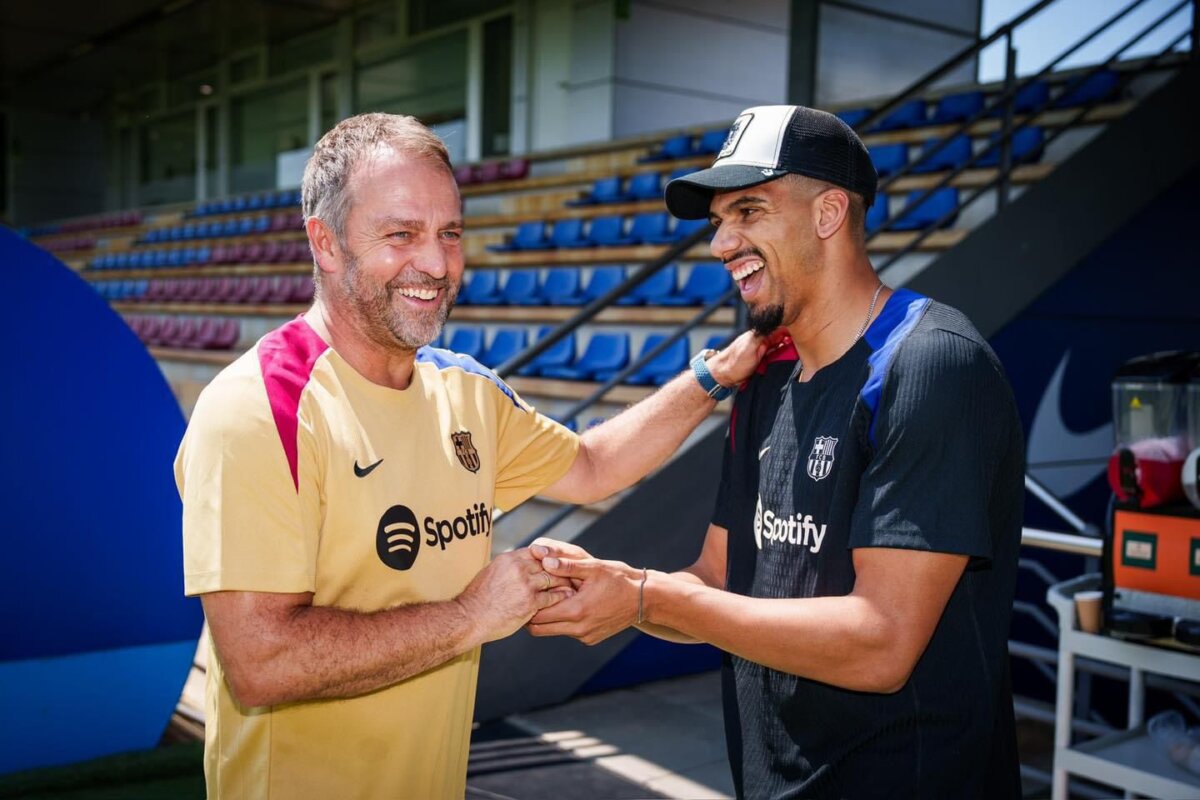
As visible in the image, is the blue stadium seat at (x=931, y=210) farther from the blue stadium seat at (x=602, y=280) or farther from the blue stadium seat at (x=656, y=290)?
the blue stadium seat at (x=602, y=280)

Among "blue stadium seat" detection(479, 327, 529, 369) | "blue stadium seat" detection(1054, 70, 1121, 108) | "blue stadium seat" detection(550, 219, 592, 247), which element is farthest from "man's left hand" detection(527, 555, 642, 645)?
"blue stadium seat" detection(550, 219, 592, 247)

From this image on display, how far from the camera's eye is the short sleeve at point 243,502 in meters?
1.44

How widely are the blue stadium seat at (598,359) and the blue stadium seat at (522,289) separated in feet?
3.80

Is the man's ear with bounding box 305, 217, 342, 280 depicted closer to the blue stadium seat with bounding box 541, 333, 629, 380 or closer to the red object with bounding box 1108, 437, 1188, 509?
the red object with bounding box 1108, 437, 1188, 509

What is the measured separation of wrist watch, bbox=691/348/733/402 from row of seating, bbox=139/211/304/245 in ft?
38.2

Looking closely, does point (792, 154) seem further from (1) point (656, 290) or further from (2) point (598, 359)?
(1) point (656, 290)

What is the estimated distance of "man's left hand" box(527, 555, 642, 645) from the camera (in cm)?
177

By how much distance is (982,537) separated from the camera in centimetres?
145

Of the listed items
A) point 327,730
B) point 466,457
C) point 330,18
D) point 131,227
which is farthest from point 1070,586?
point 131,227

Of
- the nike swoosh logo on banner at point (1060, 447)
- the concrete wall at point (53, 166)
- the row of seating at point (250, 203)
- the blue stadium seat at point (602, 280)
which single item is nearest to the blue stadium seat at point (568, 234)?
the blue stadium seat at point (602, 280)

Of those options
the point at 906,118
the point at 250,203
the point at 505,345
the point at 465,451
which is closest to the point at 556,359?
the point at 505,345

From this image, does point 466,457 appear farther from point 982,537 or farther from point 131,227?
point 131,227

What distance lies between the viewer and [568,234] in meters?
8.93

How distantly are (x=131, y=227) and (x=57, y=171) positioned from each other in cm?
636
